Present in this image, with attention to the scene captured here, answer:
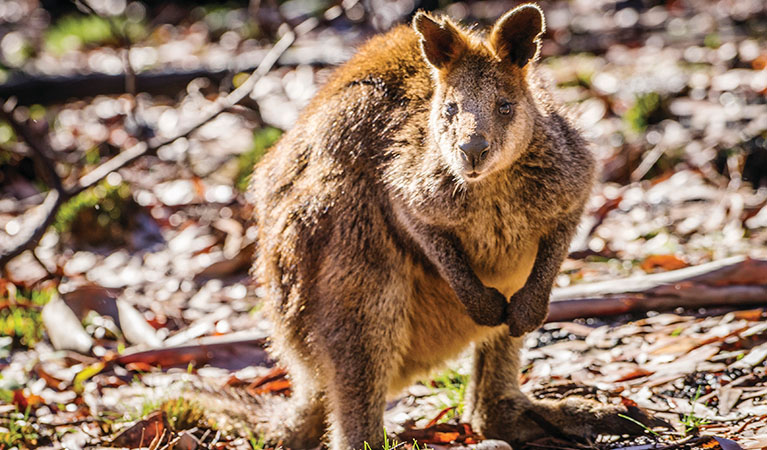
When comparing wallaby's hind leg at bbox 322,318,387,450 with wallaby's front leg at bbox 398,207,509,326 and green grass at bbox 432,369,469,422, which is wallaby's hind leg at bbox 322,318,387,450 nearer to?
wallaby's front leg at bbox 398,207,509,326

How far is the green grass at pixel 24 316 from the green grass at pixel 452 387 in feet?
7.79

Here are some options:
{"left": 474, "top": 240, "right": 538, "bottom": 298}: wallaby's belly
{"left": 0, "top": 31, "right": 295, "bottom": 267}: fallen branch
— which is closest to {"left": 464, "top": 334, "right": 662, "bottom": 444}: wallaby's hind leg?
{"left": 474, "top": 240, "right": 538, "bottom": 298}: wallaby's belly

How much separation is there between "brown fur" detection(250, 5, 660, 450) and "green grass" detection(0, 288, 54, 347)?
75.2 inches

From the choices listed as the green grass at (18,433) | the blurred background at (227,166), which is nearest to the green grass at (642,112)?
the blurred background at (227,166)

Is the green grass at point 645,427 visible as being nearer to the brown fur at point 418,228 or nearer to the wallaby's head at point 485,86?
the brown fur at point 418,228

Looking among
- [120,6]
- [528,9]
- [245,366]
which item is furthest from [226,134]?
[120,6]

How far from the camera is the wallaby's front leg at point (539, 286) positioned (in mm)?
3416

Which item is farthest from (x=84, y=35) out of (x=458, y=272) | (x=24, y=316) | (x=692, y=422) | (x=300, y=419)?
(x=692, y=422)

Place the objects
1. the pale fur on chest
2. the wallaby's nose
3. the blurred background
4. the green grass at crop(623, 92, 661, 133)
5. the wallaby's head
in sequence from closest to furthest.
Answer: the wallaby's nose < the wallaby's head < the pale fur on chest < the blurred background < the green grass at crop(623, 92, 661, 133)

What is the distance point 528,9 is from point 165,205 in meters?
4.48

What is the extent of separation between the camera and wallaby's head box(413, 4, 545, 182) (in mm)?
3064

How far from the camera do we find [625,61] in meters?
8.93

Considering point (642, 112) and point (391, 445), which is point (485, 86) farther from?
point (642, 112)

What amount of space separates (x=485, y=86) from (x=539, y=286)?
84cm
